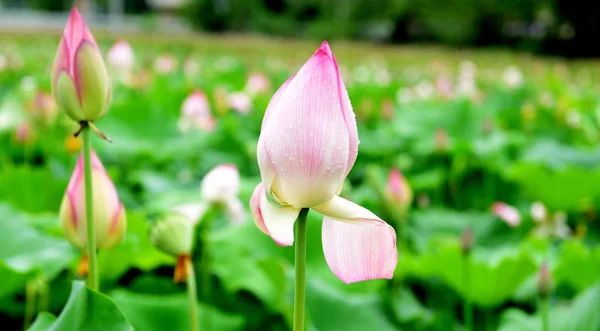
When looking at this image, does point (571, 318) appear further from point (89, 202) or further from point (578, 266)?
point (89, 202)

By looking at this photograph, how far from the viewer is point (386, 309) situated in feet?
3.33

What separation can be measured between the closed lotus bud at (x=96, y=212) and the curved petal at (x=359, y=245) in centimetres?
22

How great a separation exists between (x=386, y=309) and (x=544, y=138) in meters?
1.75

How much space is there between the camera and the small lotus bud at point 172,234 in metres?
0.67

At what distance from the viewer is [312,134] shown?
415mm

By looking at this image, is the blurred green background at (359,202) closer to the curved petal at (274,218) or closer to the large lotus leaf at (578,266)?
the large lotus leaf at (578,266)

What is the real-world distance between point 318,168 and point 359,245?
0.18ft

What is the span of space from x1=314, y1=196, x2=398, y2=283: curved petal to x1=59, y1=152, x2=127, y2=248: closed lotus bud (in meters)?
0.22

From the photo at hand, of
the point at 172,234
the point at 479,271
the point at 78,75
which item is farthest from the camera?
the point at 479,271

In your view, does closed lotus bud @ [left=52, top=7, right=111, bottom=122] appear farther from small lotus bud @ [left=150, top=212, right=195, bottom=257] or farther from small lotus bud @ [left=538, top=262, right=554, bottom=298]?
small lotus bud @ [left=538, top=262, right=554, bottom=298]

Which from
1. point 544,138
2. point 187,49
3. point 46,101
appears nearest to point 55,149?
point 46,101

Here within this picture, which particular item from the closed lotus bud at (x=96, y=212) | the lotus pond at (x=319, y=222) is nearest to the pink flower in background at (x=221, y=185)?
the lotus pond at (x=319, y=222)

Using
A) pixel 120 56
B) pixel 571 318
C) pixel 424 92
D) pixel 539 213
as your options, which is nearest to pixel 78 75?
pixel 571 318

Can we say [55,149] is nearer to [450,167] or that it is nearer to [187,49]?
[450,167]
